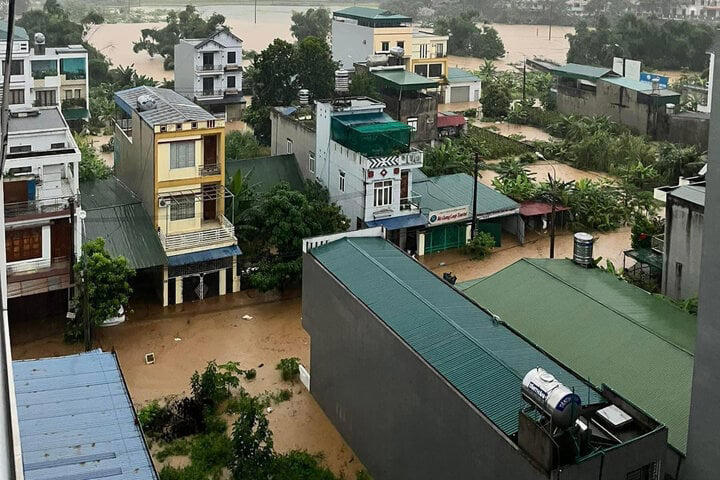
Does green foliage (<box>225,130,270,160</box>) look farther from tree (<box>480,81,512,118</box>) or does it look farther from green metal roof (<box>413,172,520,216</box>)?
tree (<box>480,81,512,118</box>)

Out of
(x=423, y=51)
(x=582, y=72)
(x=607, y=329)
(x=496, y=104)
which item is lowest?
(x=607, y=329)

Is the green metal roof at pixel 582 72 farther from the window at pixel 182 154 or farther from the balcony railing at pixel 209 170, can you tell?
the window at pixel 182 154

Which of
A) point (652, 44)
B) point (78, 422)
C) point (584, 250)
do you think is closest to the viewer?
point (78, 422)

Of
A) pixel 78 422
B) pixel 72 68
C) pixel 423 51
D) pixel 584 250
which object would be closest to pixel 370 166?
pixel 584 250

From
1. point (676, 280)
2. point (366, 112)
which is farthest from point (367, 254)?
point (366, 112)

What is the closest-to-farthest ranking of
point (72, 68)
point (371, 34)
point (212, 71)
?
point (72, 68) < point (212, 71) < point (371, 34)

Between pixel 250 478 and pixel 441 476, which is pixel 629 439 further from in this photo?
pixel 250 478

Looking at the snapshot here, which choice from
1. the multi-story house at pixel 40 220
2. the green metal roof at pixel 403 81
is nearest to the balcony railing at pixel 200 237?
the multi-story house at pixel 40 220

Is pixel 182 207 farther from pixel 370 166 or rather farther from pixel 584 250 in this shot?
pixel 584 250
